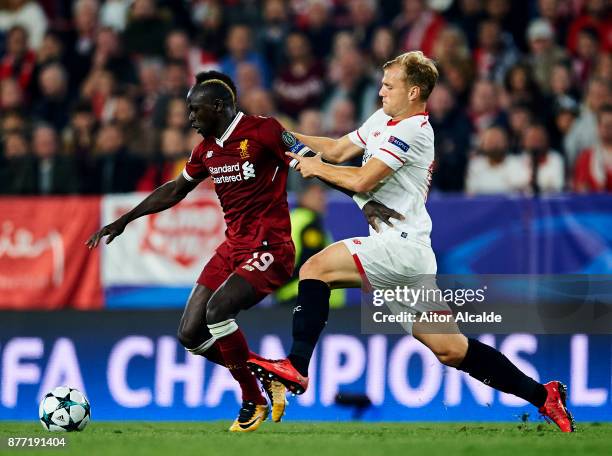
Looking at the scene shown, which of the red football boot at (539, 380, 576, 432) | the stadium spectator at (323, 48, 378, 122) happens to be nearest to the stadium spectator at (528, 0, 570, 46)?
the stadium spectator at (323, 48, 378, 122)

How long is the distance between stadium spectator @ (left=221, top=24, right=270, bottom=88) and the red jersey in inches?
246

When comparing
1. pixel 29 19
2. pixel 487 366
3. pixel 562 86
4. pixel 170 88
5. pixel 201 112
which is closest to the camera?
pixel 487 366

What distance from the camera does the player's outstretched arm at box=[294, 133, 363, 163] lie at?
8.26 meters

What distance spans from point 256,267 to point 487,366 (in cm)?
160

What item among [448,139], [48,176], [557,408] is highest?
[448,139]

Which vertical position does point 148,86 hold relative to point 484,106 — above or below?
above

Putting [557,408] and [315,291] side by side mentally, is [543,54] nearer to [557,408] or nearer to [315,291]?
[557,408]

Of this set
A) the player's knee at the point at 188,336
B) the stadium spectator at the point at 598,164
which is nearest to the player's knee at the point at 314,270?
the player's knee at the point at 188,336

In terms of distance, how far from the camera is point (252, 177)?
27.2ft

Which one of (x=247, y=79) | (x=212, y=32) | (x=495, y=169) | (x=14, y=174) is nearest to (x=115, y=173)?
(x=14, y=174)

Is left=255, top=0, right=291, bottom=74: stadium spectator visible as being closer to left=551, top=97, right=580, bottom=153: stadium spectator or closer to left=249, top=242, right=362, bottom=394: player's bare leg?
left=551, top=97, right=580, bottom=153: stadium spectator

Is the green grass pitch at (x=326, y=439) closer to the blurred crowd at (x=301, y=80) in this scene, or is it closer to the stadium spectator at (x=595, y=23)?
the blurred crowd at (x=301, y=80)

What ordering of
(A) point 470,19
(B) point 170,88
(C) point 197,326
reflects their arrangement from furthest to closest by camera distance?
(A) point 470,19 → (B) point 170,88 → (C) point 197,326

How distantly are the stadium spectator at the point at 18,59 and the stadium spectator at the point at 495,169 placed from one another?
19.6 ft
